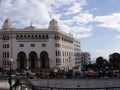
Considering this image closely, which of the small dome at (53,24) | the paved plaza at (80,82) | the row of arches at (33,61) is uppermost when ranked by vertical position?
the small dome at (53,24)

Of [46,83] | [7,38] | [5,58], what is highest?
[7,38]

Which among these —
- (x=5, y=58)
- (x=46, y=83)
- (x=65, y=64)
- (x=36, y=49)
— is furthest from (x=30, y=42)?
(x=46, y=83)

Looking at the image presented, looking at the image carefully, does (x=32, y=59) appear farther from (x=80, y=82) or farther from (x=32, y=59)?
(x=80, y=82)

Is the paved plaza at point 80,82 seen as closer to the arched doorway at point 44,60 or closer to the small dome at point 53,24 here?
the arched doorway at point 44,60

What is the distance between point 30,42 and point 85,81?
180ft

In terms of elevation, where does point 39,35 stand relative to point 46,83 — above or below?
above

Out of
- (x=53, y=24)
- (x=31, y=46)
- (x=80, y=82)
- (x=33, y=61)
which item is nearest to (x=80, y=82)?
(x=80, y=82)

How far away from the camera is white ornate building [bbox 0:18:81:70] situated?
115562mm

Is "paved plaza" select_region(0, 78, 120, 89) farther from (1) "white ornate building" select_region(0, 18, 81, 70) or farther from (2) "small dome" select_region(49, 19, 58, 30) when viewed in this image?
(2) "small dome" select_region(49, 19, 58, 30)

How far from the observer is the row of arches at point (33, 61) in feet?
383

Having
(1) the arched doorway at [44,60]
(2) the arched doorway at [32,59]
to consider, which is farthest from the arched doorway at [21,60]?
(1) the arched doorway at [44,60]

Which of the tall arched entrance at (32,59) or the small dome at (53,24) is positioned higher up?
the small dome at (53,24)

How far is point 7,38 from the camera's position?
11581 cm

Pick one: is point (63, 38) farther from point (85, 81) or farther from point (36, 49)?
point (85, 81)
